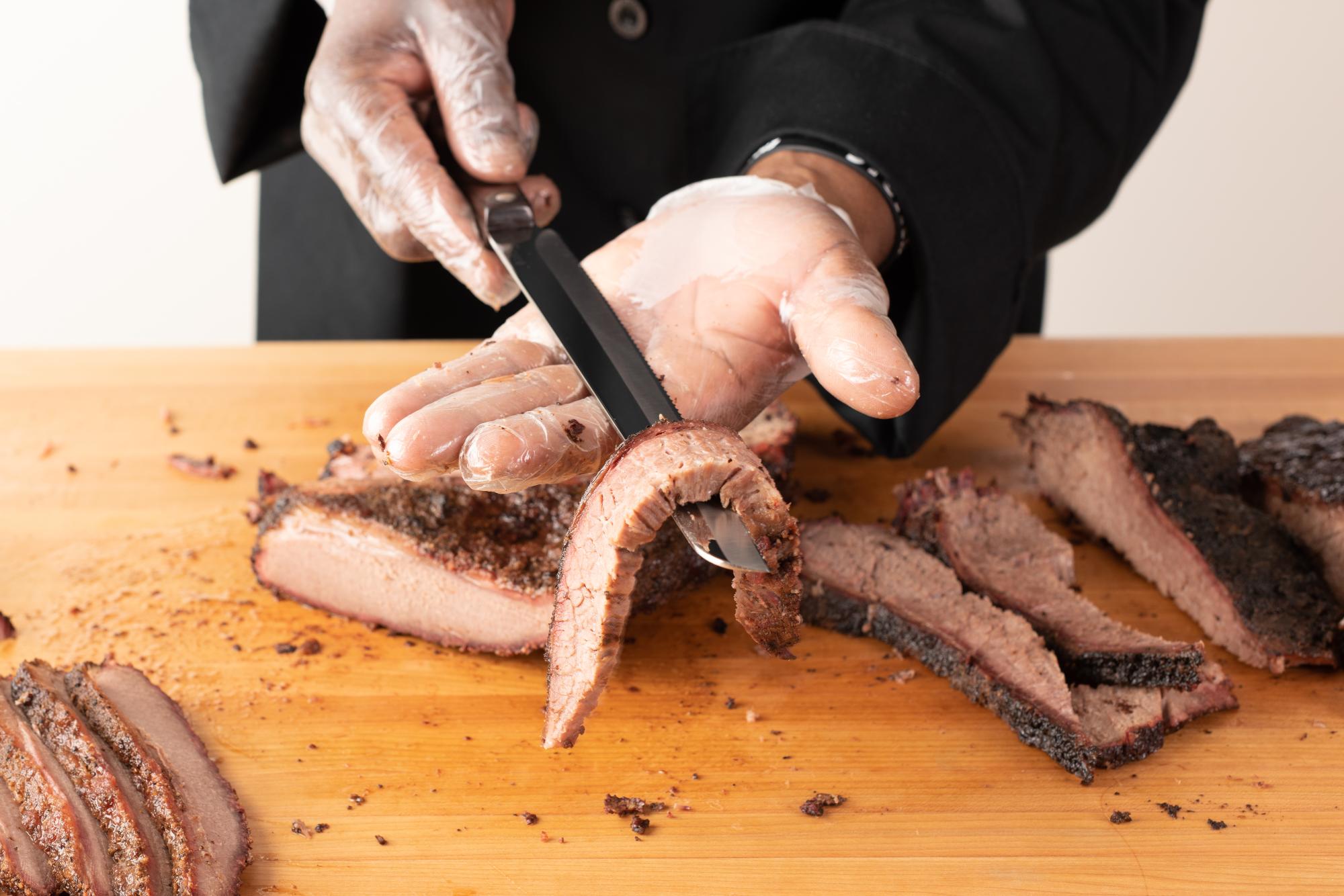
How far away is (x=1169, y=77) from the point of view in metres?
3.33

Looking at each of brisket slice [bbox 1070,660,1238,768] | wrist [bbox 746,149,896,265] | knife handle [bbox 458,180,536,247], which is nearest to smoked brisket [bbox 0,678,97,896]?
knife handle [bbox 458,180,536,247]

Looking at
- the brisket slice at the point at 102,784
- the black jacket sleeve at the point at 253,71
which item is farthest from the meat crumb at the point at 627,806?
the black jacket sleeve at the point at 253,71

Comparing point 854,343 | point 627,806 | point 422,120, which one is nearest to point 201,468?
point 422,120

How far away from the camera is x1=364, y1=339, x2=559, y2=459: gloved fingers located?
196 centimetres

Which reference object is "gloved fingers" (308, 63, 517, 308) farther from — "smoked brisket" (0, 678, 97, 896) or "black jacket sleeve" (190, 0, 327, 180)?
"smoked brisket" (0, 678, 97, 896)

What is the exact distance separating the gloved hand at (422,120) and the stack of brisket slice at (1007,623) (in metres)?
1.08

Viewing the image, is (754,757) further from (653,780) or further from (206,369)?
(206,369)

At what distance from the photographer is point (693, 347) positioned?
2.23 m

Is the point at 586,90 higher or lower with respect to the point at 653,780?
higher

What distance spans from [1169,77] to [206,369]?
9.86 feet

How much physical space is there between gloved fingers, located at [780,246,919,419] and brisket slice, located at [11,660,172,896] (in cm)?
134

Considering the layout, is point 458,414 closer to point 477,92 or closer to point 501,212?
point 501,212

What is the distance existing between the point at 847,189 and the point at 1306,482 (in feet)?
4.26

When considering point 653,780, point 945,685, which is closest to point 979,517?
point 945,685
